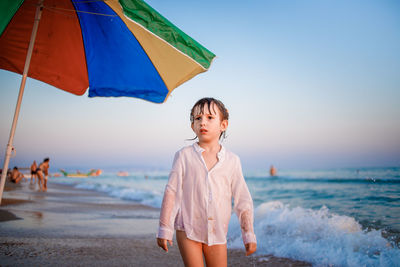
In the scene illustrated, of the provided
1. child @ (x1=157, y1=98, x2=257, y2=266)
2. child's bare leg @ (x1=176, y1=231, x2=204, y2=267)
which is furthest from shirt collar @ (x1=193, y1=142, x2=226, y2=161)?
child's bare leg @ (x1=176, y1=231, x2=204, y2=267)

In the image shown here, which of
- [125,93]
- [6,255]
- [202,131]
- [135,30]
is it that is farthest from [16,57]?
[202,131]

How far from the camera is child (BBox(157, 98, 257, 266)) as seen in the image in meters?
2.09

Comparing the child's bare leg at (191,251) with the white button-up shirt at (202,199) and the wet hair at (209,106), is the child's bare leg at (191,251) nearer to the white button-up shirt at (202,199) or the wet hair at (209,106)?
the white button-up shirt at (202,199)

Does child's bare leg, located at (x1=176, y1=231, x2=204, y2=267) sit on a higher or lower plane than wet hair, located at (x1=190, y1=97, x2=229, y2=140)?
lower

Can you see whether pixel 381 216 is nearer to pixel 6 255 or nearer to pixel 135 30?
pixel 135 30

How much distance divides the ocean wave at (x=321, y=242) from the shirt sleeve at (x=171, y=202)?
10.5ft

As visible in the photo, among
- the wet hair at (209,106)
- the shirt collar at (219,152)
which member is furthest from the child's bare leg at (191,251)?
the wet hair at (209,106)

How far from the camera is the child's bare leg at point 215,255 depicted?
2.11m

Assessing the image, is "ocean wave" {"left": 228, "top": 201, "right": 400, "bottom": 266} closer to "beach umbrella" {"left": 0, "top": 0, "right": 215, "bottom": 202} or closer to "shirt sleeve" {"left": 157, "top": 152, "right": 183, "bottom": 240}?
"shirt sleeve" {"left": 157, "top": 152, "right": 183, "bottom": 240}

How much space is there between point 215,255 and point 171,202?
52 centimetres

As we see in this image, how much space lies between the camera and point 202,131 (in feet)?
7.47

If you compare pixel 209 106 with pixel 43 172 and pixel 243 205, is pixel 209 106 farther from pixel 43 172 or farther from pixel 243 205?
pixel 43 172

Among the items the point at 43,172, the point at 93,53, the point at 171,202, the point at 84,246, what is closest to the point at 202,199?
the point at 171,202

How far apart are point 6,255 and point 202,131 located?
Answer: 12.1 feet
